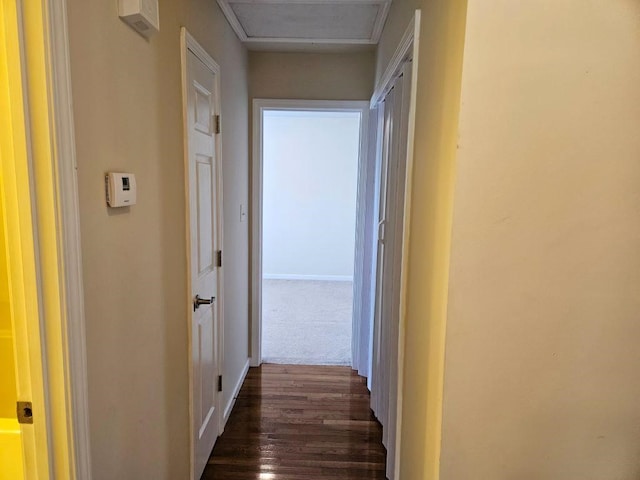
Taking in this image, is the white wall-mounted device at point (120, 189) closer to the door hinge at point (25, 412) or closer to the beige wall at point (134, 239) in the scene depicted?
the beige wall at point (134, 239)

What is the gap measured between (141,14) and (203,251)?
112cm

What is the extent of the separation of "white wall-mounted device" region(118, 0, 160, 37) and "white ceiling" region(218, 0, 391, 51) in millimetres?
1081

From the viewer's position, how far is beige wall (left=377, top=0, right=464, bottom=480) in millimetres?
1108

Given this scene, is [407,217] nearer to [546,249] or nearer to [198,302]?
[546,249]

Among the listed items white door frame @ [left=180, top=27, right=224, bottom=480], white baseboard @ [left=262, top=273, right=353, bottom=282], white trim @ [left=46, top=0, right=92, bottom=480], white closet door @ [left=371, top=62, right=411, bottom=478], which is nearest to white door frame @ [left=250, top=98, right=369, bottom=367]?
white closet door @ [left=371, top=62, right=411, bottom=478]

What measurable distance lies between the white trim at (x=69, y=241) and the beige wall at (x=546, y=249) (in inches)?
36.4

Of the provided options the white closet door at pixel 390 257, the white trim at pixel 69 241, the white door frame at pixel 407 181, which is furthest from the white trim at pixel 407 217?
the white trim at pixel 69 241

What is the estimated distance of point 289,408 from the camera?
2783mm

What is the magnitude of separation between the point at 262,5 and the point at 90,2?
153 centimetres

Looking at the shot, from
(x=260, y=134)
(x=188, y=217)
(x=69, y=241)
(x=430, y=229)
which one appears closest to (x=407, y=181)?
(x=430, y=229)

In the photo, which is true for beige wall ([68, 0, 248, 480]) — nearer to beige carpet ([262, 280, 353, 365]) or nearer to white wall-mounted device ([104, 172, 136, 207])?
white wall-mounted device ([104, 172, 136, 207])

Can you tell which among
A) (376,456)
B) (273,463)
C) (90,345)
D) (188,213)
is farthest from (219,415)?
(90,345)

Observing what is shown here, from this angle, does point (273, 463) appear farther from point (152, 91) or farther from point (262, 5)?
point (262, 5)

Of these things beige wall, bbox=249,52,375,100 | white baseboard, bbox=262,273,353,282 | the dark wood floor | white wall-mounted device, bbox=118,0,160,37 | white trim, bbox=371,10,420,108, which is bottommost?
the dark wood floor
